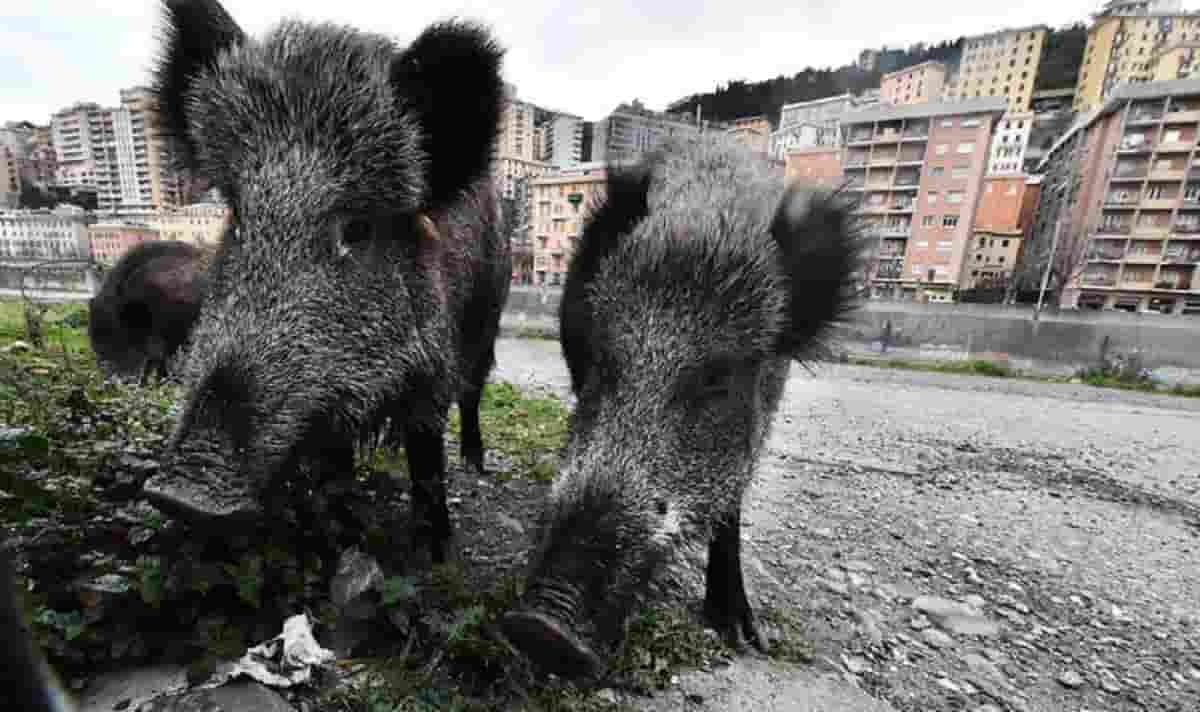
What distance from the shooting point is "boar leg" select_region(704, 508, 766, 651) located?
2.48 m

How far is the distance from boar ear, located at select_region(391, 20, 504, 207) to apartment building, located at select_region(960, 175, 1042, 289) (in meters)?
61.5

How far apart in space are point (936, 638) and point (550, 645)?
2.21 meters

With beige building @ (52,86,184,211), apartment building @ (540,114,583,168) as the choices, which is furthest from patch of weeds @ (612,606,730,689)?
beige building @ (52,86,184,211)

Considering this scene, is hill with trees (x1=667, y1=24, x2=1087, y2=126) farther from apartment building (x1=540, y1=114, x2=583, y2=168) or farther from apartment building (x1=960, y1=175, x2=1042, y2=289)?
apartment building (x1=960, y1=175, x2=1042, y2=289)

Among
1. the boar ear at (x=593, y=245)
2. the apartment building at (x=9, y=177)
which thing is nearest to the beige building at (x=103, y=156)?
the apartment building at (x=9, y=177)

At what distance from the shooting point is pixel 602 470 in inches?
70.6

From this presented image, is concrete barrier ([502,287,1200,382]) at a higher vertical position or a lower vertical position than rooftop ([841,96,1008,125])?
lower

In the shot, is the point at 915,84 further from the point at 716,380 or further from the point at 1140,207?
the point at 716,380

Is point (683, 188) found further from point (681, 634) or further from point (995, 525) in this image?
point (995, 525)

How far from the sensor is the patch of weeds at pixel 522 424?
16.3 ft

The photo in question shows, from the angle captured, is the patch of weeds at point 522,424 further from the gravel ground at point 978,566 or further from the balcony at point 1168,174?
the balcony at point 1168,174

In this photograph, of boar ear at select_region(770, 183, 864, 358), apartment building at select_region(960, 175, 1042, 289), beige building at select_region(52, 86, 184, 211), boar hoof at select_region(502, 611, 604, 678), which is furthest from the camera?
beige building at select_region(52, 86, 184, 211)

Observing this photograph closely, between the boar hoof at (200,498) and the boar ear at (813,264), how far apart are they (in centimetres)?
187

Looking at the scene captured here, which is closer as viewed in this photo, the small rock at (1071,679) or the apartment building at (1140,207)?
the small rock at (1071,679)
